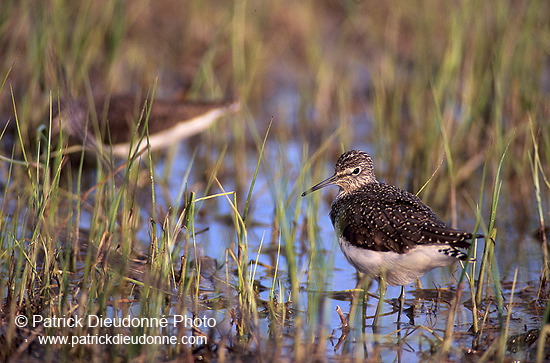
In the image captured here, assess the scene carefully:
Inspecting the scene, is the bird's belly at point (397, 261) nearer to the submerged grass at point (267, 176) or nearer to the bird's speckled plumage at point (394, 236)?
the bird's speckled plumage at point (394, 236)

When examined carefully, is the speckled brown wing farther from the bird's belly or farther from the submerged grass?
the submerged grass

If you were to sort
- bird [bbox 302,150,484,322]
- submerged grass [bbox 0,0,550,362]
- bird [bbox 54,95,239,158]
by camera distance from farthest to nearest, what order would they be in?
bird [bbox 54,95,239,158], bird [bbox 302,150,484,322], submerged grass [bbox 0,0,550,362]

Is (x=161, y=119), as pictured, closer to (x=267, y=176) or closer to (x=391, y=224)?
(x=267, y=176)

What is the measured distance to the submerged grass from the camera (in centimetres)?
435

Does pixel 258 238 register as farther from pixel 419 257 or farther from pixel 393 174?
pixel 419 257

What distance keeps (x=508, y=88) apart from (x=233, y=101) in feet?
8.59

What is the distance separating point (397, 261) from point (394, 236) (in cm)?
15

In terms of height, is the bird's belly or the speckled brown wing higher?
the speckled brown wing

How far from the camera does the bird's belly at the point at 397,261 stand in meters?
4.59

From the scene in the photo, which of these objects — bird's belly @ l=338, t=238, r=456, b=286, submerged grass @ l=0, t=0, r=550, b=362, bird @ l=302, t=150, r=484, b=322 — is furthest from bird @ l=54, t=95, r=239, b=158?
bird's belly @ l=338, t=238, r=456, b=286

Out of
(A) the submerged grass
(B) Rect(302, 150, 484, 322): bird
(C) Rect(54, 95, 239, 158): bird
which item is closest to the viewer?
(A) the submerged grass

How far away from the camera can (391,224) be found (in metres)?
4.79

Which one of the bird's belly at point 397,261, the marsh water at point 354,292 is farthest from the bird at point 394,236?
the marsh water at point 354,292

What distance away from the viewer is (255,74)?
9609 millimetres
